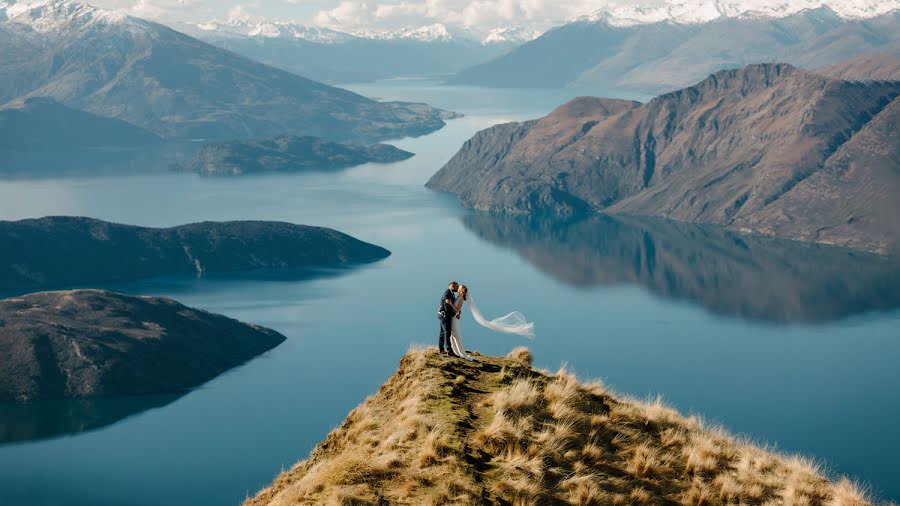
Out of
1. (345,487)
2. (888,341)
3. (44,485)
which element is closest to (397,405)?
(345,487)

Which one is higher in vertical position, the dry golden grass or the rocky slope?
the dry golden grass

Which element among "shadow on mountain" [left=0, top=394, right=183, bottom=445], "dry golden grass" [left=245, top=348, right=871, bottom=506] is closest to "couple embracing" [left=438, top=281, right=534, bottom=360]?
"dry golden grass" [left=245, top=348, right=871, bottom=506]

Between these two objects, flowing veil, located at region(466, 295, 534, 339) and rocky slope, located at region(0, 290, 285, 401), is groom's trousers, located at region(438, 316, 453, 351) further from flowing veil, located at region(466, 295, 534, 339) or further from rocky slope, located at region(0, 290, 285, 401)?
rocky slope, located at region(0, 290, 285, 401)

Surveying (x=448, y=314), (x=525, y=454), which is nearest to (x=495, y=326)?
(x=448, y=314)

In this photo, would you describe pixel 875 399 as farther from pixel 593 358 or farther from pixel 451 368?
pixel 451 368

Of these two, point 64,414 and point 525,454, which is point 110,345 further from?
point 525,454

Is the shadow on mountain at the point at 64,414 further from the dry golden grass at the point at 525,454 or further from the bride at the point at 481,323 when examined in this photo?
the dry golden grass at the point at 525,454

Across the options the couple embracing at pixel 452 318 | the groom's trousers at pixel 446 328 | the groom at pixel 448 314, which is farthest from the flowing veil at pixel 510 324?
the groom's trousers at pixel 446 328
